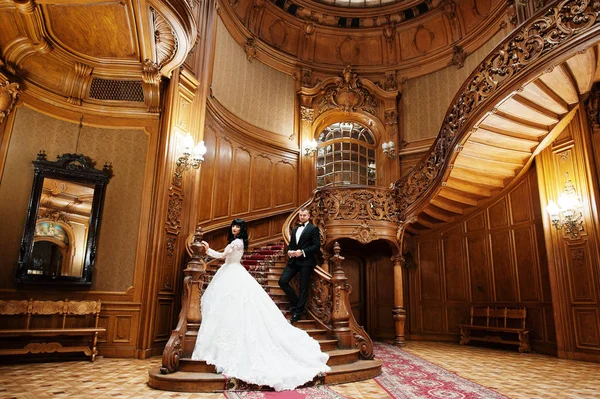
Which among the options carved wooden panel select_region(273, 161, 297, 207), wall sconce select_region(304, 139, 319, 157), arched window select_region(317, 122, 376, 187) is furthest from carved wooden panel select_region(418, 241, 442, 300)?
wall sconce select_region(304, 139, 319, 157)

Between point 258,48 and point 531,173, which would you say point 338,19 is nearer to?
point 258,48

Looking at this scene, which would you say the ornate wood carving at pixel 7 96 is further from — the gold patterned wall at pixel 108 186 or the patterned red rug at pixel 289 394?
the patterned red rug at pixel 289 394

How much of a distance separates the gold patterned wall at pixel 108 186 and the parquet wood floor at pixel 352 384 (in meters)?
1.31

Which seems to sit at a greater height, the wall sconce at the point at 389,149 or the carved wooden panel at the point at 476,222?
the wall sconce at the point at 389,149

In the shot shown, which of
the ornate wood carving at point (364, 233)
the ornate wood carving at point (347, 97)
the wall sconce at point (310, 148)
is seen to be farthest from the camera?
the ornate wood carving at point (347, 97)

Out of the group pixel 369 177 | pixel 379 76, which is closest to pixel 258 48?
pixel 379 76

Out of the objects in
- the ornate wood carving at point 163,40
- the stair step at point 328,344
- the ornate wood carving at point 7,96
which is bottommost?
the stair step at point 328,344

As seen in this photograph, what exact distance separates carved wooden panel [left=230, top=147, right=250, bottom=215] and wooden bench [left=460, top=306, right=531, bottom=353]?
5231 millimetres

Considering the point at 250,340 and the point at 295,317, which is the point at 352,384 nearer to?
the point at 250,340

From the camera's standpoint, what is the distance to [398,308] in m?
8.20

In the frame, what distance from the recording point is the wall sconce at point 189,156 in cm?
657

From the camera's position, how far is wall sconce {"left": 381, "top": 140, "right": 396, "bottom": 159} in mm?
10469

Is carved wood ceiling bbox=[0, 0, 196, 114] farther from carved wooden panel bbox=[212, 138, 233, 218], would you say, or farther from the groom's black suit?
the groom's black suit

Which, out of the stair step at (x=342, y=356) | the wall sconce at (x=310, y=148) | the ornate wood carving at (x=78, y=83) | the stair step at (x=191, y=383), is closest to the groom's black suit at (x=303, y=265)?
the stair step at (x=342, y=356)
